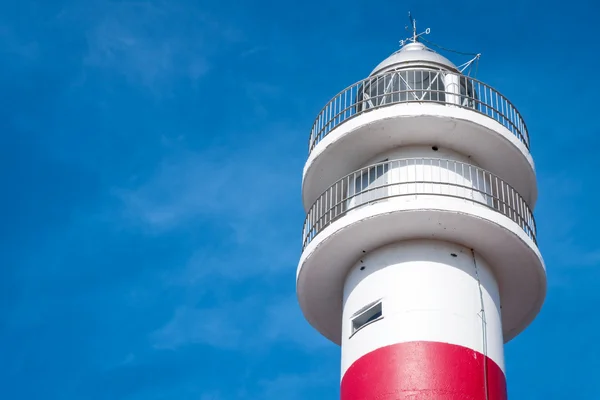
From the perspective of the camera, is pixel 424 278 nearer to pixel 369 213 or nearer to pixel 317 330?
pixel 369 213

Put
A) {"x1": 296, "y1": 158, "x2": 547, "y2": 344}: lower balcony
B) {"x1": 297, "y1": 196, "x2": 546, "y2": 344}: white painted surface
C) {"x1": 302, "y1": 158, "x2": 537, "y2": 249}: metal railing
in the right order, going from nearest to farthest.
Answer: {"x1": 297, "y1": 196, "x2": 546, "y2": 344}: white painted surface → {"x1": 296, "y1": 158, "x2": 547, "y2": 344}: lower balcony → {"x1": 302, "y1": 158, "x2": 537, "y2": 249}: metal railing

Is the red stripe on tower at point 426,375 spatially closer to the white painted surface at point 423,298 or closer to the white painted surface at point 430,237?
the white painted surface at point 423,298

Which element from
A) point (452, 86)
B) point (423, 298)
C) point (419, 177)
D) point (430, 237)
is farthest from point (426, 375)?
point (452, 86)

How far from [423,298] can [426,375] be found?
178 cm

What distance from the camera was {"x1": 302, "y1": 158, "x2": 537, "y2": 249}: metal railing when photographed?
2327 cm

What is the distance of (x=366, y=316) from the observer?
2234 centimetres

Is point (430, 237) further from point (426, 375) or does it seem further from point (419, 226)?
point (426, 375)

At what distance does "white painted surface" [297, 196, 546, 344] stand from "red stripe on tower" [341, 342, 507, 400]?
108 inches

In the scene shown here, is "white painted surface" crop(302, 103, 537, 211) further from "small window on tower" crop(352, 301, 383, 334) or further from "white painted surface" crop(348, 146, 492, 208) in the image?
"small window on tower" crop(352, 301, 383, 334)

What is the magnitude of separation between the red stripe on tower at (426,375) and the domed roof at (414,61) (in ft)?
26.9

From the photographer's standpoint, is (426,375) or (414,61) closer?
(426,375)

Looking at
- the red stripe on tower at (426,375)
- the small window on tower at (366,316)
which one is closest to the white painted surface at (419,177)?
the small window on tower at (366,316)

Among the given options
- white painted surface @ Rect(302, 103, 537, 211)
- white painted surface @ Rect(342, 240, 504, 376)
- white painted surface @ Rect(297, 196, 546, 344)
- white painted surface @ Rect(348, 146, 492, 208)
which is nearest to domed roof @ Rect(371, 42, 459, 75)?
white painted surface @ Rect(302, 103, 537, 211)

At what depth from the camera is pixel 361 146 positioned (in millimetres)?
24609
